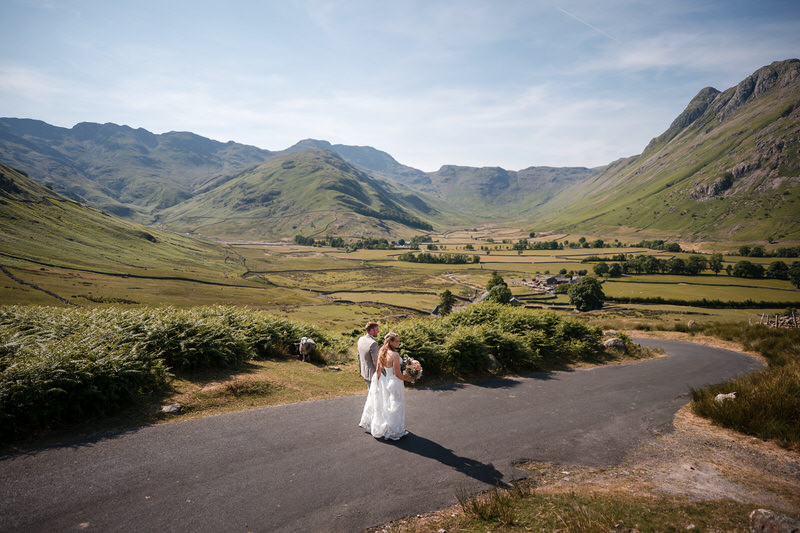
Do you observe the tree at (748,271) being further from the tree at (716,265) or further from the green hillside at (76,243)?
the green hillside at (76,243)

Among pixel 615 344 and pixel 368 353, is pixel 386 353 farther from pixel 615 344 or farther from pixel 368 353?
pixel 615 344

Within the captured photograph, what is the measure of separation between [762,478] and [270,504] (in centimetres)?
1081

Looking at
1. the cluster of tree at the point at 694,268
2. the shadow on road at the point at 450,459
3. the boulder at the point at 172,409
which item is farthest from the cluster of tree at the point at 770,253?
the boulder at the point at 172,409

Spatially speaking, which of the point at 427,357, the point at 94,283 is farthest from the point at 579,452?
A: the point at 94,283

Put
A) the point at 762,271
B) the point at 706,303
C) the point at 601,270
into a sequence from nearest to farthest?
the point at 706,303, the point at 762,271, the point at 601,270

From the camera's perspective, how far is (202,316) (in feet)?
50.5

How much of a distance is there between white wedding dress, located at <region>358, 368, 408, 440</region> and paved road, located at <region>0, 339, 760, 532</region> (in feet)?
1.04

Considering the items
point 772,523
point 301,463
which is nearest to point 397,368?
point 301,463

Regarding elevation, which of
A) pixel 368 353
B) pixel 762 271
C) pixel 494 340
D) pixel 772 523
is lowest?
pixel 494 340

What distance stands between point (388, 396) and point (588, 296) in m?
98.8

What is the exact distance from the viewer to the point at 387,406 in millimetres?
9648

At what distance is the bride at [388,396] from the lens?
952cm

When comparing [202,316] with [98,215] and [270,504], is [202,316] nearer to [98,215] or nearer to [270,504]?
[270,504]

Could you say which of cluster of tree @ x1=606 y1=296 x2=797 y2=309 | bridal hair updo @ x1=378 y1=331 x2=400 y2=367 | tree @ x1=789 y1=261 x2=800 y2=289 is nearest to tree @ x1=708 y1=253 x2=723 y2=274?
tree @ x1=789 y1=261 x2=800 y2=289
